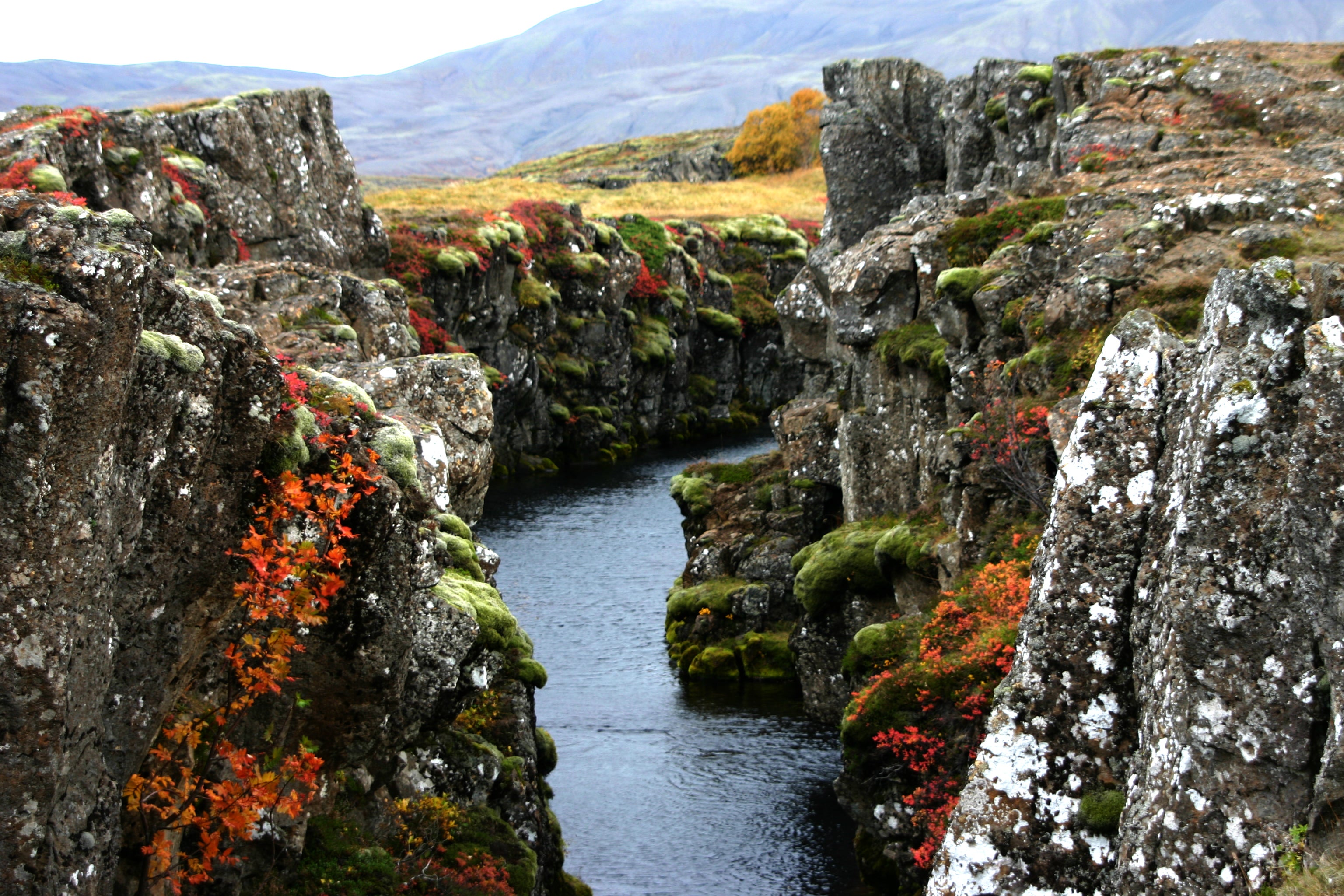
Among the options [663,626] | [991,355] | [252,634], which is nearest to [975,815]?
[252,634]

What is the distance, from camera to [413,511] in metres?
19.5

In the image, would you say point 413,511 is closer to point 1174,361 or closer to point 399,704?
point 399,704

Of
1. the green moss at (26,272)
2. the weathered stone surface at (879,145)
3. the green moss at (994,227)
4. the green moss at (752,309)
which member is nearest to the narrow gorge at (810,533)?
the green moss at (26,272)

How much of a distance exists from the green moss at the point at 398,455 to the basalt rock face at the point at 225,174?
24479 mm

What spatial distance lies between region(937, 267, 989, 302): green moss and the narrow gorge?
0.16 meters

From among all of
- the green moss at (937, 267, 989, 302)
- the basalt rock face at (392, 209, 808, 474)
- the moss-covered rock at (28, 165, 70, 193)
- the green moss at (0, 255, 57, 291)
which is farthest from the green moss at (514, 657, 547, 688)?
the basalt rock face at (392, 209, 808, 474)

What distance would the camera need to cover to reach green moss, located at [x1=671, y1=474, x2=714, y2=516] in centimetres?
5400

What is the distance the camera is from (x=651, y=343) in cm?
10156

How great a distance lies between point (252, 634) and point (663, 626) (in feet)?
122

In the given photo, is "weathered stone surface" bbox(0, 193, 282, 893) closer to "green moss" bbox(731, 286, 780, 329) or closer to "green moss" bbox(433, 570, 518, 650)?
"green moss" bbox(433, 570, 518, 650)

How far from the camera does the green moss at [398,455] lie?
1927 centimetres

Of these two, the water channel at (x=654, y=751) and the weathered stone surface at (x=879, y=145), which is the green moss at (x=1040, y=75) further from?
the water channel at (x=654, y=751)

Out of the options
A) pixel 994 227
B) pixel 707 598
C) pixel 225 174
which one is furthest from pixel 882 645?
→ pixel 225 174

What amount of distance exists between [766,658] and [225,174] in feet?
117
